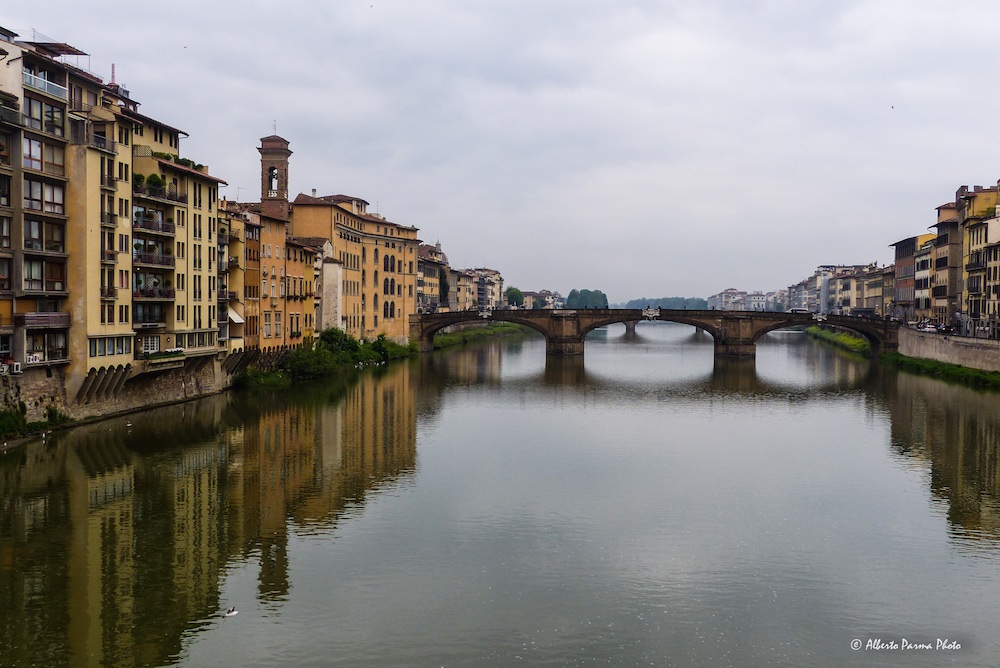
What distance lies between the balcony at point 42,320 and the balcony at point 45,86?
386 inches

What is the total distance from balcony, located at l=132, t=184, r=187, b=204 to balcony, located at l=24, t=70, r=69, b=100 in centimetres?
633

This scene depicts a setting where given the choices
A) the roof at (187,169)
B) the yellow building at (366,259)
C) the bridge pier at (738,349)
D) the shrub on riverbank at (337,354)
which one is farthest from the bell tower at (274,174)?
the bridge pier at (738,349)

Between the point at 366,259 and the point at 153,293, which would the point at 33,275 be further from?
the point at 366,259

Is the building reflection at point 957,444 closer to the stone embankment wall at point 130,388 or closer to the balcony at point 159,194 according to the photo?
the stone embankment wall at point 130,388

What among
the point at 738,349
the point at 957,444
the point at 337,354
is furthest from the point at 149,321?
the point at 738,349

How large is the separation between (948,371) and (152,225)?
60630 mm

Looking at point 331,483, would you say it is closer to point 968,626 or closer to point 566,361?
point 968,626

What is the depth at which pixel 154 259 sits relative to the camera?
45125 millimetres

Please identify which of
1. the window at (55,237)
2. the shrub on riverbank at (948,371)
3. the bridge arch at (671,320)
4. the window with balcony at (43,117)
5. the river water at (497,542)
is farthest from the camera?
the bridge arch at (671,320)

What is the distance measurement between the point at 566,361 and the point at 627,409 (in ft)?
134

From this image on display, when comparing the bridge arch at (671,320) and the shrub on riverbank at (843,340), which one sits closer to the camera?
the bridge arch at (671,320)

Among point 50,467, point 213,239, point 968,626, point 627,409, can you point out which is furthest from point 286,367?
point 968,626

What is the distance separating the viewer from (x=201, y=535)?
2559 centimetres

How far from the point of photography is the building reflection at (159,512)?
19.1m
